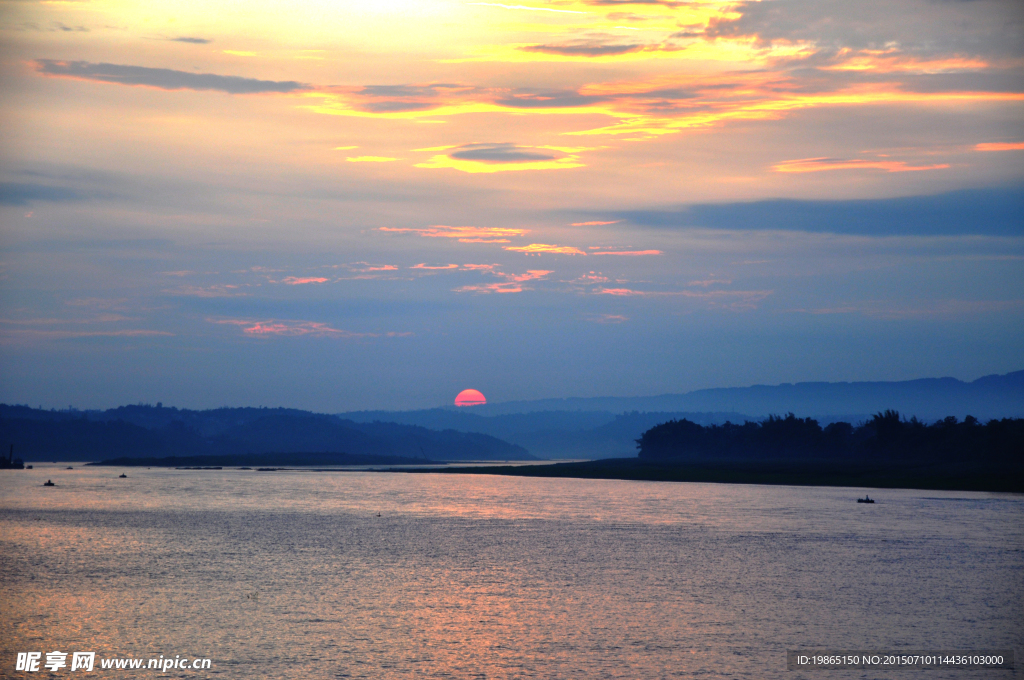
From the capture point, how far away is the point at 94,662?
41875 millimetres

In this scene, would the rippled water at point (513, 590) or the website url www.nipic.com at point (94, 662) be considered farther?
the rippled water at point (513, 590)

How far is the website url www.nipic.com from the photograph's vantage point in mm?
40344

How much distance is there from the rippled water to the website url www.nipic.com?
81 cm

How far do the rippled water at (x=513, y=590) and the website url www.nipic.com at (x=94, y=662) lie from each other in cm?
81

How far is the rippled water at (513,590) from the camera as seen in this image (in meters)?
43.7

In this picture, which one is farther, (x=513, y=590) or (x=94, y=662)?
(x=513, y=590)

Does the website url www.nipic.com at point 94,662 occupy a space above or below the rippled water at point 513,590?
below

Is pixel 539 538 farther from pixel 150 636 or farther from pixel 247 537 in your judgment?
pixel 150 636

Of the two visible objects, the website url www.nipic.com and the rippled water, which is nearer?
the website url www.nipic.com

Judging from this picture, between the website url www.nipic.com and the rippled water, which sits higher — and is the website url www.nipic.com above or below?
below

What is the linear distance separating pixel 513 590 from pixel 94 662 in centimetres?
2665

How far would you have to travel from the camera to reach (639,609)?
54.0 m

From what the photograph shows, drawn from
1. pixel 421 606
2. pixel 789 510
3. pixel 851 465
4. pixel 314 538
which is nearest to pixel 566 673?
pixel 421 606

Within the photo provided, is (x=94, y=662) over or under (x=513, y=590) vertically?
under
